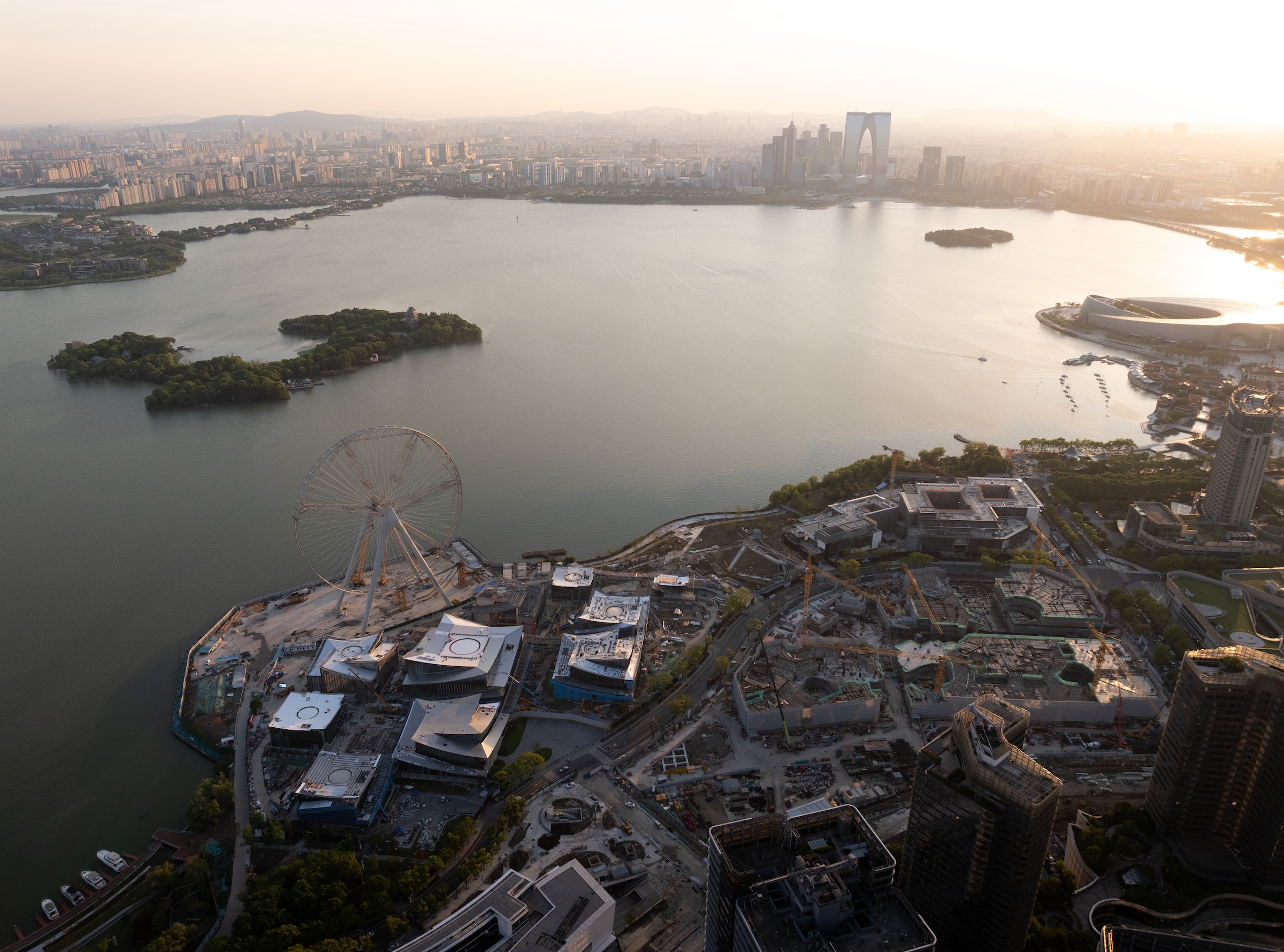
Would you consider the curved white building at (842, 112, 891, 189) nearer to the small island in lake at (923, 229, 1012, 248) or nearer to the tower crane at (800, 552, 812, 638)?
the small island in lake at (923, 229, 1012, 248)

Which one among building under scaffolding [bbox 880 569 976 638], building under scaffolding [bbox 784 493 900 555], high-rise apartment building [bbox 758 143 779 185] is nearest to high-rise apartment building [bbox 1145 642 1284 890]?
building under scaffolding [bbox 880 569 976 638]

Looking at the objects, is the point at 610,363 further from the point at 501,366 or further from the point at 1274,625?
the point at 1274,625

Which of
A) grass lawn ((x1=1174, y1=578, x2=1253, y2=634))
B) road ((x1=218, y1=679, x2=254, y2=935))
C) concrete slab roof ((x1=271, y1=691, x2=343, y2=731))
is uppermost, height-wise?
grass lawn ((x1=1174, y1=578, x2=1253, y2=634))

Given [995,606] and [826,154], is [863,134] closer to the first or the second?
[826,154]

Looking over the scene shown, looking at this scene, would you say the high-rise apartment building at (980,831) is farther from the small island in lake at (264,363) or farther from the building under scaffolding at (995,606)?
the small island in lake at (264,363)

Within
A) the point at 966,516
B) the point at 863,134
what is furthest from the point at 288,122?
the point at 966,516
